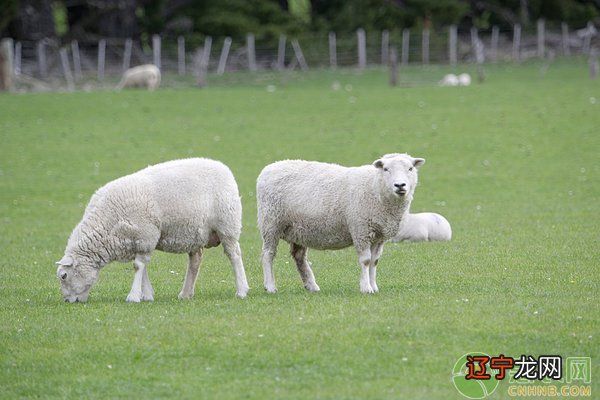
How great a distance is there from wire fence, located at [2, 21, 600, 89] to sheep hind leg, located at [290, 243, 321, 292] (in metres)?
35.3

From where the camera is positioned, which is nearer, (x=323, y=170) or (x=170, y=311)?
(x=170, y=311)

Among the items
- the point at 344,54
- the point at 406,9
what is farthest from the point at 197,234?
the point at 406,9

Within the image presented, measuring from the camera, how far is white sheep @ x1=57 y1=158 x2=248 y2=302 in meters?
11.0

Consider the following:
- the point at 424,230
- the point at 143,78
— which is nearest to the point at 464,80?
the point at 143,78

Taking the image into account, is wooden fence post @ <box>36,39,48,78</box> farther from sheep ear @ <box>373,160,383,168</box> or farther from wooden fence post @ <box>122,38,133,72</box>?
sheep ear @ <box>373,160,383,168</box>

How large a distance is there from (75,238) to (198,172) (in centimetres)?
148

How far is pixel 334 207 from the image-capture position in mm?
11273

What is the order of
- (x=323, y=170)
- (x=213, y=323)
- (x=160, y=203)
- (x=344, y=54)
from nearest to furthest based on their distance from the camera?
1. (x=213, y=323)
2. (x=160, y=203)
3. (x=323, y=170)
4. (x=344, y=54)

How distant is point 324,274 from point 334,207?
1.88 metres

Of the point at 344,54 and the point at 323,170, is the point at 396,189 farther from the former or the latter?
the point at 344,54

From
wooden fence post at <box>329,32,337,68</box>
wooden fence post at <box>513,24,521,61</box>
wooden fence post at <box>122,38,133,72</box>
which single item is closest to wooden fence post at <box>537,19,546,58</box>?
wooden fence post at <box>513,24,521,61</box>

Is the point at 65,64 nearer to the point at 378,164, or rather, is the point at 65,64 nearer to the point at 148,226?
the point at 148,226

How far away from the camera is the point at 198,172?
11422 mm

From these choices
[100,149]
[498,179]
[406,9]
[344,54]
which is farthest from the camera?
[406,9]
